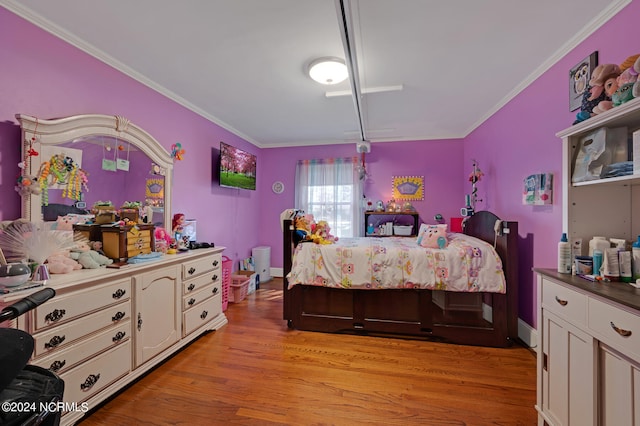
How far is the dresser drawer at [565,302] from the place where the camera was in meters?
1.17

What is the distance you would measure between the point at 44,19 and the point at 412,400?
349 centimetres

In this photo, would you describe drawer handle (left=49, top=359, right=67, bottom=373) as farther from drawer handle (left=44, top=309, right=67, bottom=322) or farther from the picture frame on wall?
the picture frame on wall

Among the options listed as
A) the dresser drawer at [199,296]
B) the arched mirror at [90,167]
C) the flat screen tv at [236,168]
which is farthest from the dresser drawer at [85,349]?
the flat screen tv at [236,168]

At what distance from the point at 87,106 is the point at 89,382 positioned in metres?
1.95

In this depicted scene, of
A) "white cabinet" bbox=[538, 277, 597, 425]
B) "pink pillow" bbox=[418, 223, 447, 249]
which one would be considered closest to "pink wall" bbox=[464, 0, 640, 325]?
"pink pillow" bbox=[418, 223, 447, 249]

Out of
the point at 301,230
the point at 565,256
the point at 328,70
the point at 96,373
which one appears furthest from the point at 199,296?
the point at 565,256

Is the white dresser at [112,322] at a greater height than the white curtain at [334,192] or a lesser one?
lesser

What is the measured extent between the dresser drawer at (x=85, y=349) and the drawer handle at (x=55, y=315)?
7.2 inches

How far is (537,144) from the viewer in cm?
235

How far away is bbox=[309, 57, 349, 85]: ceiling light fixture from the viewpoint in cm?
212

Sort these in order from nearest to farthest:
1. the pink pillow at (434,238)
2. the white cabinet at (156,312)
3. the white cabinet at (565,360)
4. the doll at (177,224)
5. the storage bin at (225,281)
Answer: the white cabinet at (565,360), the white cabinet at (156,312), the pink pillow at (434,238), the doll at (177,224), the storage bin at (225,281)

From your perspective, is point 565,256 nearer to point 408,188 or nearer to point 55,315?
point 55,315

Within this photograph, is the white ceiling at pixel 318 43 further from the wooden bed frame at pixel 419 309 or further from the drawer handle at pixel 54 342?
the drawer handle at pixel 54 342

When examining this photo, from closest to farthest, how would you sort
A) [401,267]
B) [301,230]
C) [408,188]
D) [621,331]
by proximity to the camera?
[621,331] → [401,267] → [301,230] → [408,188]
